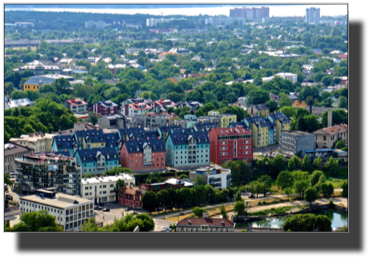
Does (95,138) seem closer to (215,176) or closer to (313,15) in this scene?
(215,176)

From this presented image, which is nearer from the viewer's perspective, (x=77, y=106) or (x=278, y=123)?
(x=278, y=123)

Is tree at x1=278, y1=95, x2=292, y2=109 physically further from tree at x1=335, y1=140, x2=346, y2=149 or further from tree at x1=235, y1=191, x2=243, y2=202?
tree at x1=235, y1=191, x2=243, y2=202

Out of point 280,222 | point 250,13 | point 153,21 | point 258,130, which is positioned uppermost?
point 250,13

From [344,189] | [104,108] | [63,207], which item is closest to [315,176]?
[344,189]

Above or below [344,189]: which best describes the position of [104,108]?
above

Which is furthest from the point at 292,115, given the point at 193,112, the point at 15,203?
→ the point at 15,203

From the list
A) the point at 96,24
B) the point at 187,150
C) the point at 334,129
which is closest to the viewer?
the point at 187,150
